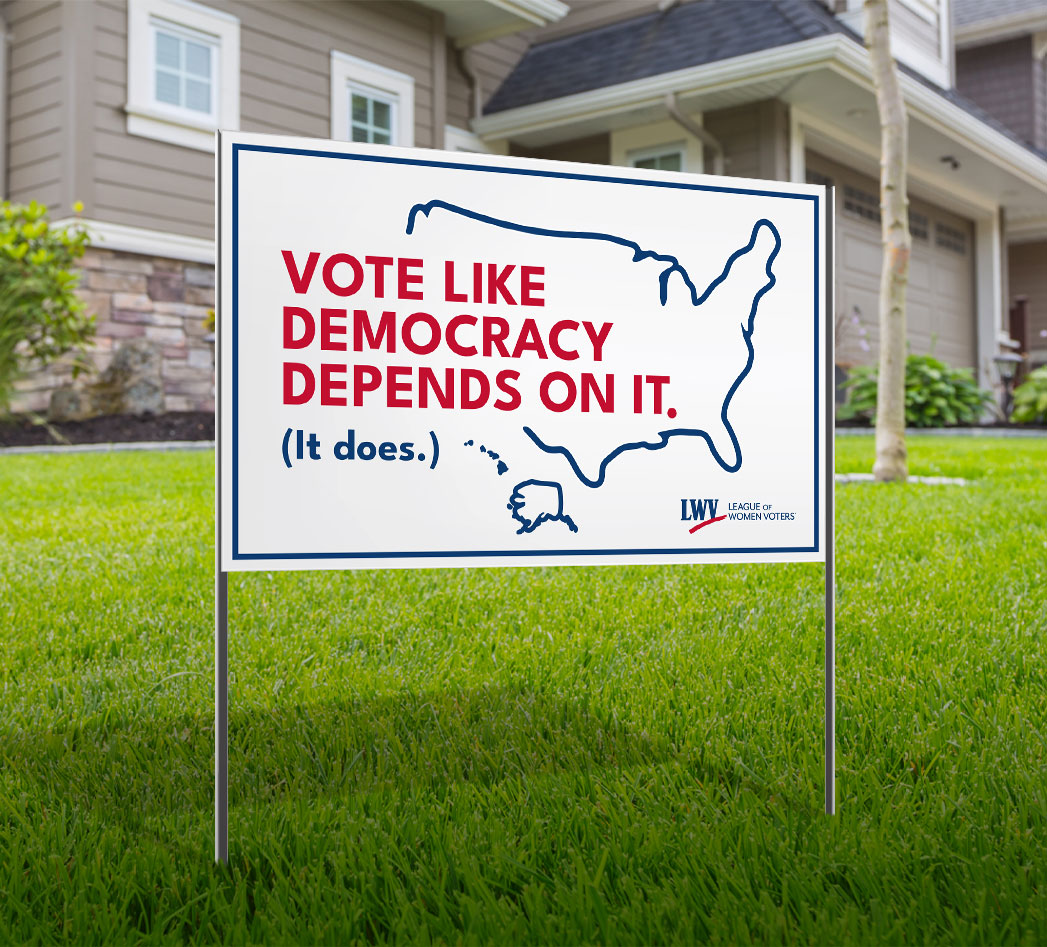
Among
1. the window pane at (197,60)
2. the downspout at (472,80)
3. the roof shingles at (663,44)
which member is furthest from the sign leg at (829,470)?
the downspout at (472,80)

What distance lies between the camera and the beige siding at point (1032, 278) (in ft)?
72.9

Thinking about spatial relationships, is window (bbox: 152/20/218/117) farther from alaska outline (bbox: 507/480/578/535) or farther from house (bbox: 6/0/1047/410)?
alaska outline (bbox: 507/480/578/535)

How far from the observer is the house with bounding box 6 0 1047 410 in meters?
10.7

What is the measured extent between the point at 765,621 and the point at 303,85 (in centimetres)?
1057

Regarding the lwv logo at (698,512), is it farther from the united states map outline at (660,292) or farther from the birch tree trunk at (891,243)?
the birch tree trunk at (891,243)

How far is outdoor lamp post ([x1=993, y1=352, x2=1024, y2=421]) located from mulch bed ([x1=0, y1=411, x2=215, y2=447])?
1201 cm

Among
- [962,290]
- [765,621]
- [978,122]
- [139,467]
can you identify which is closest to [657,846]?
[765,621]

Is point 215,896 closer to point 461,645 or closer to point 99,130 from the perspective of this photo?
point 461,645

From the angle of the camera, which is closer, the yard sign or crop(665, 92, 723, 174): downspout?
the yard sign

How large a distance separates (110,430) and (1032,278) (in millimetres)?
19468

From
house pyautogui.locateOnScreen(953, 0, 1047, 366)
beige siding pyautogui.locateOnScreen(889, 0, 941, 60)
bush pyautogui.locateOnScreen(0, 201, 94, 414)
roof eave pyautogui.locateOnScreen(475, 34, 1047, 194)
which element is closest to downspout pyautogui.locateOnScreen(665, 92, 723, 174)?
roof eave pyautogui.locateOnScreen(475, 34, 1047, 194)

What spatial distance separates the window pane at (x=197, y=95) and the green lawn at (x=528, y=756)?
8.28 metres

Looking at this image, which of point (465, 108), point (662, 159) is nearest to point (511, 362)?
point (662, 159)

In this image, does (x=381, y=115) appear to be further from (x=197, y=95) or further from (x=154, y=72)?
(x=154, y=72)
